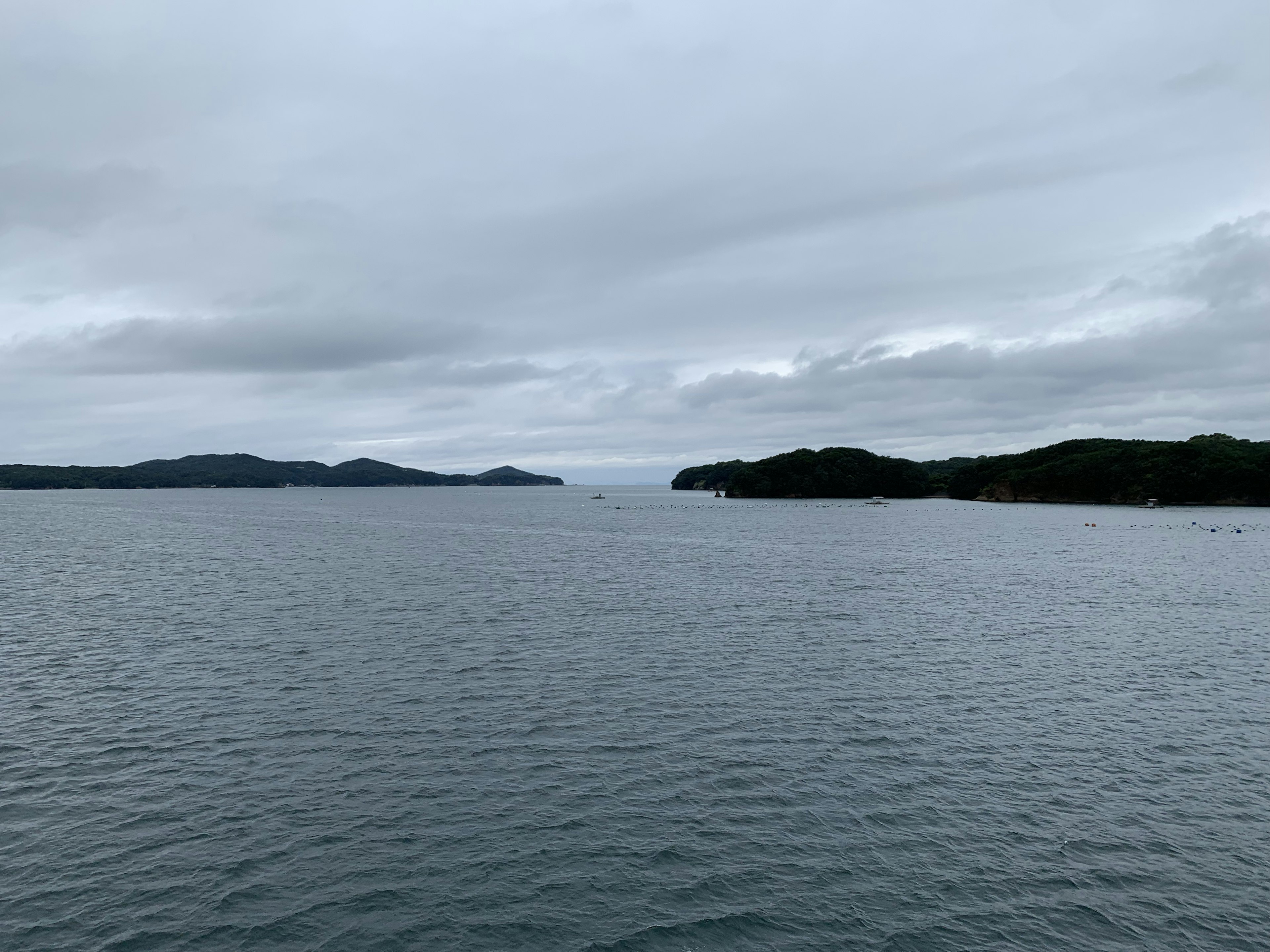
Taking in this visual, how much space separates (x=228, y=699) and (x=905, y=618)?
48.2 metres

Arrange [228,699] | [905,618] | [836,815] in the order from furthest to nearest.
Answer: [905,618] < [228,699] < [836,815]

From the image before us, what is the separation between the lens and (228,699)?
122ft

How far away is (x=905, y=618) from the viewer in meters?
59.8

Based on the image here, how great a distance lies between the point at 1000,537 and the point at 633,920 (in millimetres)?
139620

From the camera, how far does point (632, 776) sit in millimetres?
28062

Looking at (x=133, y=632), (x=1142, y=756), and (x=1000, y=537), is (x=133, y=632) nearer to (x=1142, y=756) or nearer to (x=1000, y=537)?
(x=1142, y=756)

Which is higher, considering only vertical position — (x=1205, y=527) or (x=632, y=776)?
(x=1205, y=527)

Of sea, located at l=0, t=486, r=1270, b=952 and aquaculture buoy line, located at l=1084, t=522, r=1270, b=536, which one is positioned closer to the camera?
sea, located at l=0, t=486, r=1270, b=952

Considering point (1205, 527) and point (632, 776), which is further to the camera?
point (1205, 527)

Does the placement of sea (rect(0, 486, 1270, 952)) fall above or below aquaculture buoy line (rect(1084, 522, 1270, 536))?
below

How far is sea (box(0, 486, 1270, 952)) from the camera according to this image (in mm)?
19562

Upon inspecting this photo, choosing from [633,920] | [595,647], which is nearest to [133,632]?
[595,647]

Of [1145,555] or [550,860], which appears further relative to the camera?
[1145,555]

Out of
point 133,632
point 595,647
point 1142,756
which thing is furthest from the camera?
point 133,632
